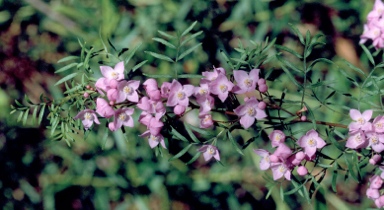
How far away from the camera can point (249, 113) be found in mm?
755

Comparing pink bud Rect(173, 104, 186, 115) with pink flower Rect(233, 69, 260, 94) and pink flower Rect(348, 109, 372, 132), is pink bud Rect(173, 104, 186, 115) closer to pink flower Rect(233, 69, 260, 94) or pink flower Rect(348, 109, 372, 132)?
pink flower Rect(233, 69, 260, 94)

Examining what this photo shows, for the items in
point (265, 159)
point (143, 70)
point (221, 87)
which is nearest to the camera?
point (221, 87)

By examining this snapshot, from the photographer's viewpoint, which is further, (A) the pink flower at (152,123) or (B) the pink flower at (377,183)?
(B) the pink flower at (377,183)

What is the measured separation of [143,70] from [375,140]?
102cm

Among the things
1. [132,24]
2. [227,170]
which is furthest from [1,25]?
[227,170]

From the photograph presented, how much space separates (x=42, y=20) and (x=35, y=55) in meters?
0.15

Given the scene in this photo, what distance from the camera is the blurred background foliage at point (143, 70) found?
1.57 meters

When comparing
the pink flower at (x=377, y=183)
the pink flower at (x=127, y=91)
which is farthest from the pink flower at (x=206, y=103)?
the pink flower at (x=377, y=183)

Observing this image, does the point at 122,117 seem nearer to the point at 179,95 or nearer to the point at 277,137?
the point at 179,95

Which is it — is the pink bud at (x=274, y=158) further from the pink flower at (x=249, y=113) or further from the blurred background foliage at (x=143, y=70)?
the blurred background foliage at (x=143, y=70)

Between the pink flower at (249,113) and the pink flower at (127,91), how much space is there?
160 mm

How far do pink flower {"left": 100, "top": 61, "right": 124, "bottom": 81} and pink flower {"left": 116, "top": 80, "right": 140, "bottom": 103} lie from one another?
2 centimetres

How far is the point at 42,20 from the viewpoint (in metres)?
1.73

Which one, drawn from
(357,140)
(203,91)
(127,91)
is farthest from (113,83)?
(357,140)
